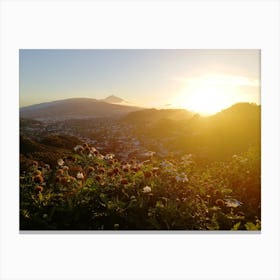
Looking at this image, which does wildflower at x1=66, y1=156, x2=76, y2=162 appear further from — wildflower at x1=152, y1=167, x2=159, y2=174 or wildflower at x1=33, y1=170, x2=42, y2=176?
wildflower at x1=152, y1=167, x2=159, y2=174

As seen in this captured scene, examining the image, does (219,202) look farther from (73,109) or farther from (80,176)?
(73,109)

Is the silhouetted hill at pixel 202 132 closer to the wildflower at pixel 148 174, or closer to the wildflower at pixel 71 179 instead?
the wildflower at pixel 148 174

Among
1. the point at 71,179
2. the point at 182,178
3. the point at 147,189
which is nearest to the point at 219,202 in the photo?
the point at 182,178

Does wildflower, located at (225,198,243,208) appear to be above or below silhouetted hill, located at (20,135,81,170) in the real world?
below

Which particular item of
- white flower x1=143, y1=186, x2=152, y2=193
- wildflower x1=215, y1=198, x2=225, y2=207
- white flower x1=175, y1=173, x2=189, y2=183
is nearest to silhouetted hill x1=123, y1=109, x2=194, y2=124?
white flower x1=175, y1=173, x2=189, y2=183

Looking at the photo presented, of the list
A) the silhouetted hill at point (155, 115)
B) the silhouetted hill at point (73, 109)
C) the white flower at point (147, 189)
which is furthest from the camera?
the silhouetted hill at point (155, 115)
